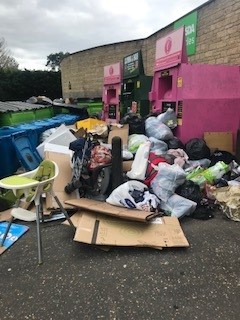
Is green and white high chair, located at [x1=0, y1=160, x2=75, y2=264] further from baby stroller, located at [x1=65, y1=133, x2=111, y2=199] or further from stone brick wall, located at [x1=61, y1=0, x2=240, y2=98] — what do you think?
stone brick wall, located at [x1=61, y1=0, x2=240, y2=98]

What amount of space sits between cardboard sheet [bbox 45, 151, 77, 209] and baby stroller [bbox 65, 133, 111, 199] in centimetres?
7

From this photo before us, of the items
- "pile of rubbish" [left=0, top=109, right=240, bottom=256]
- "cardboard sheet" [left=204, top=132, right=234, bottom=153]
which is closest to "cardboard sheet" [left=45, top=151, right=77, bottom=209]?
"pile of rubbish" [left=0, top=109, right=240, bottom=256]

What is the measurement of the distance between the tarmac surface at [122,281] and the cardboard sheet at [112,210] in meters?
0.27

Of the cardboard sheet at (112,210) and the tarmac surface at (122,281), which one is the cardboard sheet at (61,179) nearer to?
the cardboard sheet at (112,210)

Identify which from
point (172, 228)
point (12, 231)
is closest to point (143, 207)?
point (172, 228)

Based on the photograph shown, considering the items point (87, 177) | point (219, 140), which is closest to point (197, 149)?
point (219, 140)

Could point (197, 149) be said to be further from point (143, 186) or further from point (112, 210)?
point (112, 210)

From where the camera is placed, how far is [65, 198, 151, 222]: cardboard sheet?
2.45 metres

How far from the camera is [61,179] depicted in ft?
10.8

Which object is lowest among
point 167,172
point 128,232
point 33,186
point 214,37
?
point 128,232

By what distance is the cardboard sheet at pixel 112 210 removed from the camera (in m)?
2.45

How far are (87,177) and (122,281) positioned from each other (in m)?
1.51

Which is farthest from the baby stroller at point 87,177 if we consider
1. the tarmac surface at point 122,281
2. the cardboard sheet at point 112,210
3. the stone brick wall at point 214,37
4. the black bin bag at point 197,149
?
the stone brick wall at point 214,37

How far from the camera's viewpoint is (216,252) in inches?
90.3
